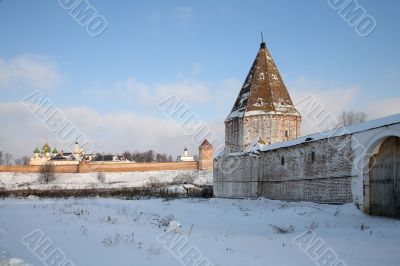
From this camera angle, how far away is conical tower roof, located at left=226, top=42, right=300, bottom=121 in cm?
2478

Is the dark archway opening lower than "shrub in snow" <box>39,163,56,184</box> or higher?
higher

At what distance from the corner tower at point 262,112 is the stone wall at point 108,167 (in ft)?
98.3

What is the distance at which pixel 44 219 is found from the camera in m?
9.38

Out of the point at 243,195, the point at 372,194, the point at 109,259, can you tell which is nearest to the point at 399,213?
the point at 372,194

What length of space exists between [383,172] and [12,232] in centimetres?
1078

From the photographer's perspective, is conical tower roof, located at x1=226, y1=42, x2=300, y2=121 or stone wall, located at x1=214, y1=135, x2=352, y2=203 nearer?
stone wall, located at x1=214, y1=135, x2=352, y2=203

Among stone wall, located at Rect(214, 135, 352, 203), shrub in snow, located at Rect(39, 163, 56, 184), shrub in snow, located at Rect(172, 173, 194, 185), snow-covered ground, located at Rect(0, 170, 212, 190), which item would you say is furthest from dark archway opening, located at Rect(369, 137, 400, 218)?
shrub in snow, located at Rect(39, 163, 56, 184)

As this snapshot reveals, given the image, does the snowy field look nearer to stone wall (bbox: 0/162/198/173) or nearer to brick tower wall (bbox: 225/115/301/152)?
brick tower wall (bbox: 225/115/301/152)

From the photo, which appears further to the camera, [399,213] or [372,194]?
[372,194]

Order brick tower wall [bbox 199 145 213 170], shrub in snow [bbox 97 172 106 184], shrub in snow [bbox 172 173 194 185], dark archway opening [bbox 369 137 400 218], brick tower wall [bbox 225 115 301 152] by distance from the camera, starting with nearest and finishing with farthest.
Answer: dark archway opening [bbox 369 137 400 218], brick tower wall [bbox 225 115 301 152], shrub in snow [bbox 172 173 194 185], brick tower wall [bbox 199 145 213 170], shrub in snow [bbox 97 172 106 184]

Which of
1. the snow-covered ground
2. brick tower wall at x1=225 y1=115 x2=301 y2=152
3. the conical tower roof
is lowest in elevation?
the snow-covered ground

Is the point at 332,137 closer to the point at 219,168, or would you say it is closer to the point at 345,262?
the point at 345,262

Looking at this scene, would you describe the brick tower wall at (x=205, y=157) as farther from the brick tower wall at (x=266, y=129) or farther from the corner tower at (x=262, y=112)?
the brick tower wall at (x=266, y=129)

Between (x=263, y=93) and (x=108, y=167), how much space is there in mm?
37692
